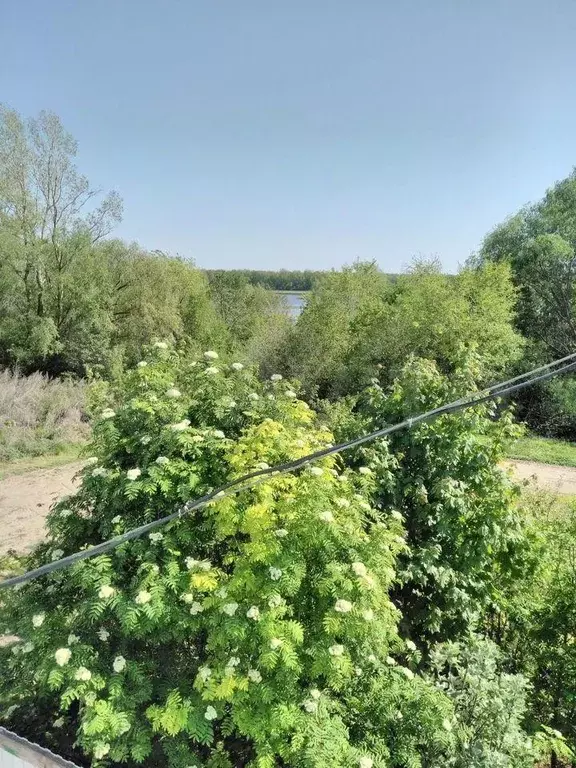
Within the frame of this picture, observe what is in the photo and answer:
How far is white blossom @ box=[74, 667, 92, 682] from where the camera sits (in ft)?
10.2

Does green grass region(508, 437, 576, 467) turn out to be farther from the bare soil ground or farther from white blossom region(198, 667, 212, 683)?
white blossom region(198, 667, 212, 683)

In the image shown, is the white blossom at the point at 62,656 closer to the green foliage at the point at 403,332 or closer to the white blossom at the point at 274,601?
the white blossom at the point at 274,601

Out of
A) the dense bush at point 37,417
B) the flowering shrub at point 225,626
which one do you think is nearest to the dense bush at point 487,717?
the flowering shrub at point 225,626

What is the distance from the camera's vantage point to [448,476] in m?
5.02

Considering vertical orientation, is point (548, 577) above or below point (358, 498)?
below

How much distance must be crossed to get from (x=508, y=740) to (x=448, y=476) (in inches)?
86.4

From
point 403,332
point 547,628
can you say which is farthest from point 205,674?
point 403,332

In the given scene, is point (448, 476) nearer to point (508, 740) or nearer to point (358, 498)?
point (358, 498)

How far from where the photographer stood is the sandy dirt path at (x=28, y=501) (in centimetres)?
944

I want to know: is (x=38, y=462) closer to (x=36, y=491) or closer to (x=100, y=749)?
(x=36, y=491)

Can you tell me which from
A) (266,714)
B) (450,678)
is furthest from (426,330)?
Result: (266,714)


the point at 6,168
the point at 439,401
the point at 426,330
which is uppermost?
the point at 6,168

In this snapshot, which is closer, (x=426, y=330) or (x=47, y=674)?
(x=47, y=674)

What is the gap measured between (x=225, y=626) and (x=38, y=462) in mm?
12495
